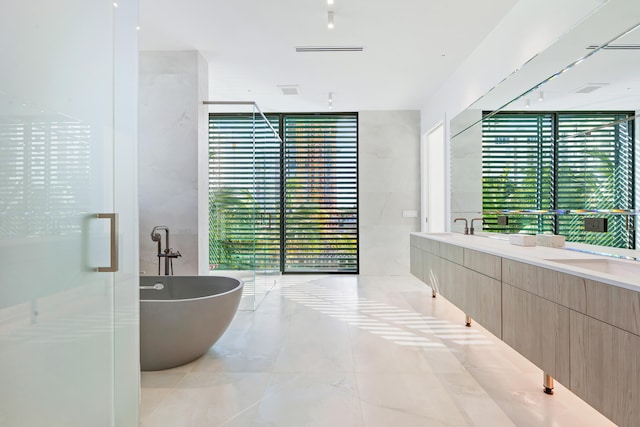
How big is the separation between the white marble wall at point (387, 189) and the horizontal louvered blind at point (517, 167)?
8.12 feet

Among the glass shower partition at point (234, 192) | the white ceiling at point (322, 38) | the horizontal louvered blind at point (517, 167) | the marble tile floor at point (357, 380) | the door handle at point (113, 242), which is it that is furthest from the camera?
the glass shower partition at point (234, 192)

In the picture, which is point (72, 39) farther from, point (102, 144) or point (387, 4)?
point (387, 4)

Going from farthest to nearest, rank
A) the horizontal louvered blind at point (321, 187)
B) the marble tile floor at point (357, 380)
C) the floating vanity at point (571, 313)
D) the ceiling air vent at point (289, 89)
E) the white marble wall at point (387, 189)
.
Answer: the horizontal louvered blind at point (321, 187), the white marble wall at point (387, 189), the ceiling air vent at point (289, 89), the marble tile floor at point (357, 380), the floating vanity at point (571, 313)

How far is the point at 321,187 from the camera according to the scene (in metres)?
6.08

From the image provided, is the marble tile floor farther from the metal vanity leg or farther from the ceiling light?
the ceiling light

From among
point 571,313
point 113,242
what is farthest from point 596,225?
point 113,242

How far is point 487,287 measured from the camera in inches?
98.1

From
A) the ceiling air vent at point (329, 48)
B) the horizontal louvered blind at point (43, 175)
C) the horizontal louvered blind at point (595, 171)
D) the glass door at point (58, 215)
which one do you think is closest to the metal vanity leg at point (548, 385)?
the horizontal louvered blind at point (595, 171)

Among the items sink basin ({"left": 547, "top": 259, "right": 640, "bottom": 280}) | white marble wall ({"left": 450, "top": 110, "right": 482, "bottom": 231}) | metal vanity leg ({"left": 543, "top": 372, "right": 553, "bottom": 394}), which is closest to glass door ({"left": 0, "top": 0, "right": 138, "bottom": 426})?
sink basin ({"left": 547, "top": 259, "right": 640, "bottom": 280})

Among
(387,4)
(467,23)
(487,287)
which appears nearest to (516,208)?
(487,287)

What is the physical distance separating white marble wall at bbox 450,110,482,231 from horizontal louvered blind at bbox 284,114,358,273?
6.73 feet

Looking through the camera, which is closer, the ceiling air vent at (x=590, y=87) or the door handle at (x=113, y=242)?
the door handle at (x=113, y=242)

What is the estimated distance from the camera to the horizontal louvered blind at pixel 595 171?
182 centimetres

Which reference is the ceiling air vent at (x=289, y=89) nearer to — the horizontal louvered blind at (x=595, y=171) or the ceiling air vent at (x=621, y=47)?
the horizontal louvered blind at (x=595, y=171)
